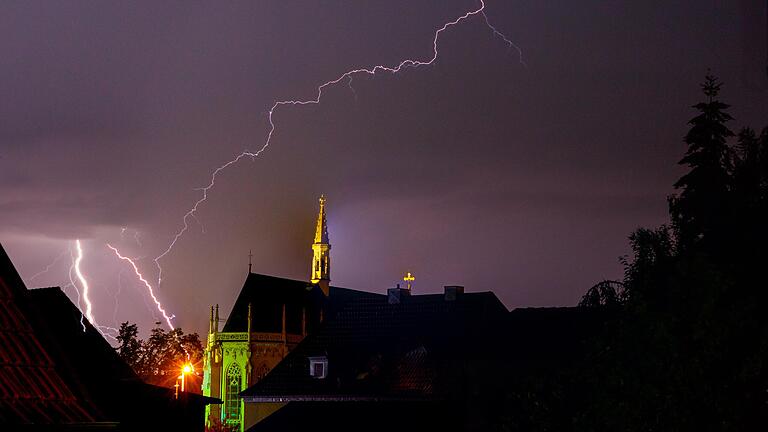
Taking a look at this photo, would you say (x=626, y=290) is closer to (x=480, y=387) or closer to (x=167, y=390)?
(x=167, y=390)

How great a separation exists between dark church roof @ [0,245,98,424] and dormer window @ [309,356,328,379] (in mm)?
38704

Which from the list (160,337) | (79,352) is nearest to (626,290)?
(79,352)

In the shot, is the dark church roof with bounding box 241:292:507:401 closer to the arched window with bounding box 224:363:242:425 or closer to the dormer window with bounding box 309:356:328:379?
the dormer window with bounding box 309:356:328:379

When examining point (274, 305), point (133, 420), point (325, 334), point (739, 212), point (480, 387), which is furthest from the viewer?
point (274, 305)

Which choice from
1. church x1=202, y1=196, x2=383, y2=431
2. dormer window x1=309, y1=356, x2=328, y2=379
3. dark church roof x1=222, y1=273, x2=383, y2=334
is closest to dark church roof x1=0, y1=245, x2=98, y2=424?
dormer window x1=309, y1=356, x2=328, y2=379

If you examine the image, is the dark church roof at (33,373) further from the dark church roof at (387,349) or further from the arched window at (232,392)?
the arched window at (232,392)

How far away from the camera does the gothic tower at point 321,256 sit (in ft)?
393

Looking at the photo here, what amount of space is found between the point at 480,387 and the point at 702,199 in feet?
108

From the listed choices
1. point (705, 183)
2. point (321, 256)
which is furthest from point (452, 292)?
point (321, 256)

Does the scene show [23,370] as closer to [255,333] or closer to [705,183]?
[705,183]

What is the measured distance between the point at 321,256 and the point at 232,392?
22529 millimetres

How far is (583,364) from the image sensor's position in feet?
114

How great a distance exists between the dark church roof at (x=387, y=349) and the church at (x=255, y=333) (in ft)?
91.4

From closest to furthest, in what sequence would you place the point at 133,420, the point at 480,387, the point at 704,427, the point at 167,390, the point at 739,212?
the point at 704,427 < the point at 739,212 < the point at 133,420 < the point at 167,390 < the point at 480,387
